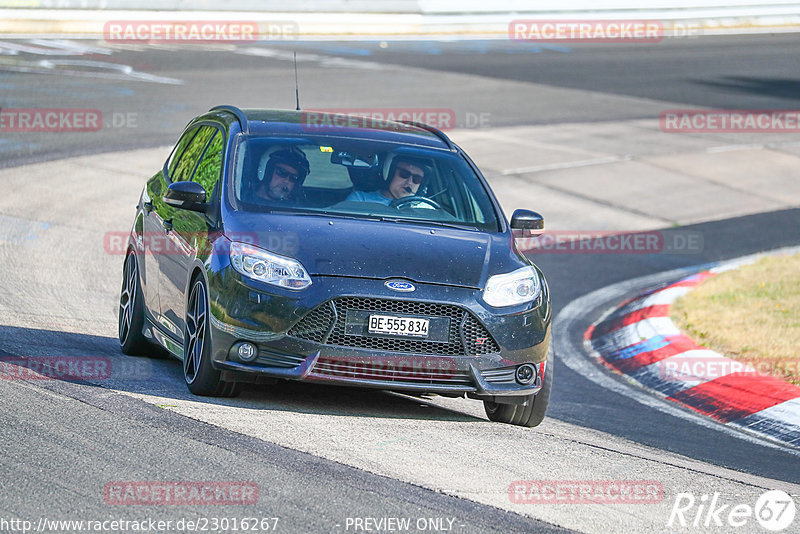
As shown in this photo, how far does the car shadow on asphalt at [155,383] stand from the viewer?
718 cm

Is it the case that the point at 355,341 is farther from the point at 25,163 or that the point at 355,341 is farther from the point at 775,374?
the point at 25,163

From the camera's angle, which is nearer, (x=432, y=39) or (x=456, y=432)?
(x=456, y=432)

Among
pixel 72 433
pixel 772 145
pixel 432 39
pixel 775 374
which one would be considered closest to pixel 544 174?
pixel 772 145

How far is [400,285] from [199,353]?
1.22 m

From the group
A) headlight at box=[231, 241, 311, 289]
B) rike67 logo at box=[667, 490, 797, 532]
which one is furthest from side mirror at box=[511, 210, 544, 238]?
rike67 logo at box=[667, 490, 797, 532]

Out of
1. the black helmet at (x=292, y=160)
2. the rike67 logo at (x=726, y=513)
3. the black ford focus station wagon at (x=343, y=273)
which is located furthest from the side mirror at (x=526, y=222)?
the rike67 logo at (x=726, y=513)

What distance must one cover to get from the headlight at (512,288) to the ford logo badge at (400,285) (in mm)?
437

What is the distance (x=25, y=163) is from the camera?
1633cm

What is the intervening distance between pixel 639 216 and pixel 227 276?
34.3 feet

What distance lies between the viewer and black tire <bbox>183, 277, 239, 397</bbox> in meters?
7.18

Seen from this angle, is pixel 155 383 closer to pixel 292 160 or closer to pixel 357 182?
pixel 292 160

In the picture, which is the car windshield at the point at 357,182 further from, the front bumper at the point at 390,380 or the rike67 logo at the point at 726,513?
the rike67 logo at the point at 726,513

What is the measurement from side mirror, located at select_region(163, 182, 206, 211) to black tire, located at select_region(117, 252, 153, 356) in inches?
46.4

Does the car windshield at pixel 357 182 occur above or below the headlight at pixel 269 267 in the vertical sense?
above
